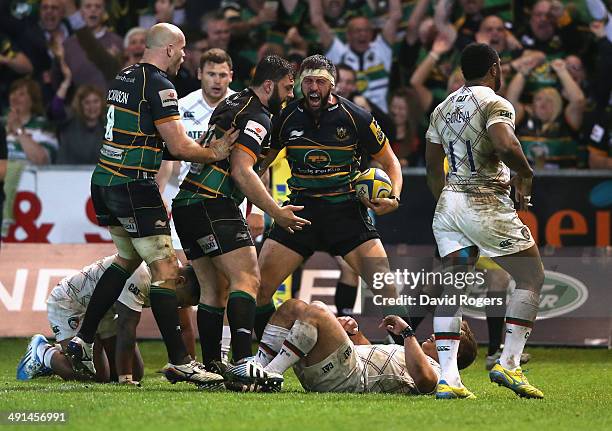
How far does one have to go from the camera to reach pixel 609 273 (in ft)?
43.2

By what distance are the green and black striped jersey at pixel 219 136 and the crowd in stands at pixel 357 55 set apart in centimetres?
495

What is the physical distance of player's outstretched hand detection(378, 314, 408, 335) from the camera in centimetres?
870

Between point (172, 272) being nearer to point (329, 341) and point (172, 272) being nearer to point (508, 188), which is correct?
point (329, 341)

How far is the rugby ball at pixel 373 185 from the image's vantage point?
9688mm

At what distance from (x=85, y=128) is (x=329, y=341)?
7.57m

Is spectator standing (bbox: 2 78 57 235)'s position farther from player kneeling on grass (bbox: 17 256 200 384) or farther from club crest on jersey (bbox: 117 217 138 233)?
club crest on jersey (bbox: 117 217 138 233)

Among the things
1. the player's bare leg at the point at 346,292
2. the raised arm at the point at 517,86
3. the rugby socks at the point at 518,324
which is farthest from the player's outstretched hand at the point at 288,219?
the raised arm at the point at 517,86

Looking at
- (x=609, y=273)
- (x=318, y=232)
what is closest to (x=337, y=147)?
(x=318, y=232)

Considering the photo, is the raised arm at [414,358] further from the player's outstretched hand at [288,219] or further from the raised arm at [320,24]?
the raised arm at [320,24]

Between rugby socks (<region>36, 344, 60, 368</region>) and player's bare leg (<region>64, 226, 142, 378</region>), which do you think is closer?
player's bare leg (<region>64, 226, 142, 378</region>)

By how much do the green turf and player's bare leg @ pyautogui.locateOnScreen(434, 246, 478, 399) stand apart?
157 millimetres

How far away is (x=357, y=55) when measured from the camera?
15289 millimetres

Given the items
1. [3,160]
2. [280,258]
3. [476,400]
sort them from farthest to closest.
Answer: [3,160] < [280,258] < [476,400]

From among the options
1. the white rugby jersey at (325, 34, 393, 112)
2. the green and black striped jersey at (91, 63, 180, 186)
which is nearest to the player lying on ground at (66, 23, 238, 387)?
the green and black striped jersey at (91, 63, 180, 186)
